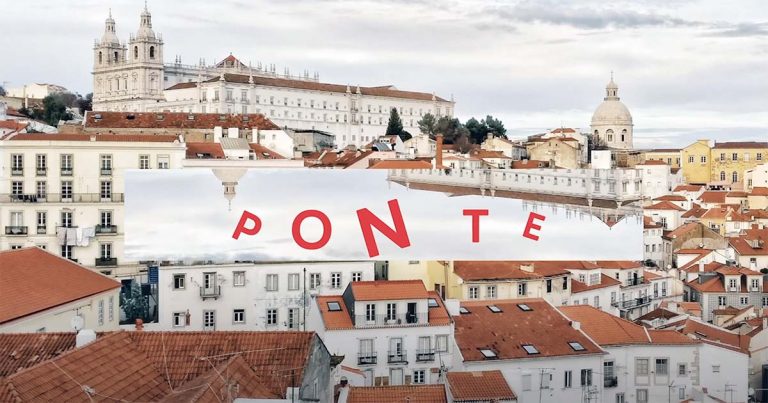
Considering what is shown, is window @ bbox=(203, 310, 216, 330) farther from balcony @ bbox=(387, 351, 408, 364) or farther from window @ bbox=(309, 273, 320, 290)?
balcony @ bbox=(387, 351, 408, 364)

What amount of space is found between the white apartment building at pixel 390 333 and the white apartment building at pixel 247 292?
0.21m

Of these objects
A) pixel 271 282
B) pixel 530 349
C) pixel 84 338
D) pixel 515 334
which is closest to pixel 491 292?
pixel 515 334

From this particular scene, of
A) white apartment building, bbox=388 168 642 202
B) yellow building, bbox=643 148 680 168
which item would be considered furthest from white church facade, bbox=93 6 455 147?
white apartment building, bbox=388 168 642 202

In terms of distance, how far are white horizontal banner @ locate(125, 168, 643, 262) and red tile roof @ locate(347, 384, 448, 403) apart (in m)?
0.79

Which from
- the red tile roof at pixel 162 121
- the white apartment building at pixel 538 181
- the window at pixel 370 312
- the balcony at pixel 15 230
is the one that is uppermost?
the red tile roof at pixel 162 121

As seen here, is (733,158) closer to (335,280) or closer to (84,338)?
(335,280)

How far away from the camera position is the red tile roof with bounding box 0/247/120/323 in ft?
14.0

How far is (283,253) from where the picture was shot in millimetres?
4531

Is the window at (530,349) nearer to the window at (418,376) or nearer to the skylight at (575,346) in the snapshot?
the skylight at (575,346)

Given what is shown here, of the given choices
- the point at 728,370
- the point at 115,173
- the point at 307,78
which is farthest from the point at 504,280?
the point at 307,78

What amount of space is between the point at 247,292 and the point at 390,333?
33.7 inches

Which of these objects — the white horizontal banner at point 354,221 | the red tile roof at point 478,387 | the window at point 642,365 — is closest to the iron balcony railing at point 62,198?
the white horizontal banner at point 354,221

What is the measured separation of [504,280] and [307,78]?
21984 mm

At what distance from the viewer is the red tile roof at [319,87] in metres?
23.7
